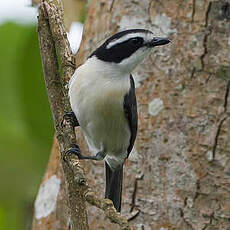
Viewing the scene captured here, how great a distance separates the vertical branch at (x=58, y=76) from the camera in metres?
3.33

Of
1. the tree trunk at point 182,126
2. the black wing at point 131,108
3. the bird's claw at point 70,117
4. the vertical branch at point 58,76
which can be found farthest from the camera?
the tree trunk at point 182,126

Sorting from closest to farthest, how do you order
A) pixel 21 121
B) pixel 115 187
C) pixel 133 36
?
pixel 133 36
pixel 115 187
pixel 21 121

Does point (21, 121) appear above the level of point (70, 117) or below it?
below

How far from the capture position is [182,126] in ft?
15.0

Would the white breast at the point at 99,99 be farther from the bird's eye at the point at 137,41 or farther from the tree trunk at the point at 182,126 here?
the tree trunk at the point at 182,126

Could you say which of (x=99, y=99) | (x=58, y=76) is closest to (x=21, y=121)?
(x=99, y=99)

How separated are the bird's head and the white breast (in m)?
0.06

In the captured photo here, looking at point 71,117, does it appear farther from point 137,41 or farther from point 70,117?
point 137,41

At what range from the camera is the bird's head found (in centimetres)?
408

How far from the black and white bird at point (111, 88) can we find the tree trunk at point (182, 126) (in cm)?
26

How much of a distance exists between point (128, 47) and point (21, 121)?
102 cm

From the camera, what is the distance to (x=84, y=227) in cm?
317

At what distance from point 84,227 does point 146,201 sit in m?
1.42

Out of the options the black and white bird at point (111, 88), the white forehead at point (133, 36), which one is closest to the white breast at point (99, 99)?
the black and white bird at point (111, 88)
